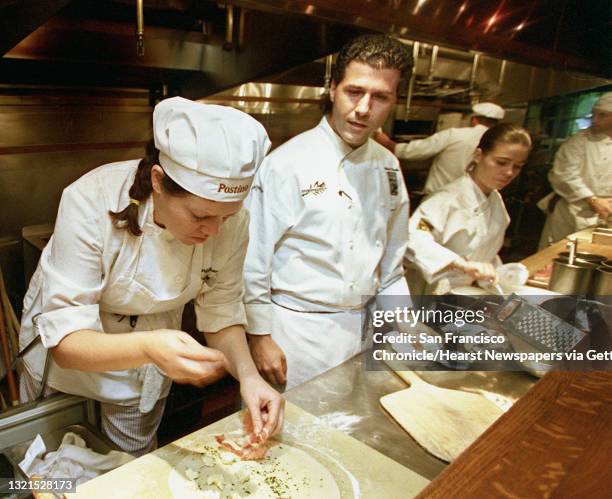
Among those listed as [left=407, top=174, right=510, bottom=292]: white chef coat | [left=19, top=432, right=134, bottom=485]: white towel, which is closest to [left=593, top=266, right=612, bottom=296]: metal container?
[left=407, top=174, right=510, bottom=292]: white chef coat

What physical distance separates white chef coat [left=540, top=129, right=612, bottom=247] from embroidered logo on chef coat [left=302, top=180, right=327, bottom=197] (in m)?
3.28

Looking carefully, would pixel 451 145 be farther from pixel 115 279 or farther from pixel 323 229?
pixel 115 279

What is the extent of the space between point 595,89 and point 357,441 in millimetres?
4671

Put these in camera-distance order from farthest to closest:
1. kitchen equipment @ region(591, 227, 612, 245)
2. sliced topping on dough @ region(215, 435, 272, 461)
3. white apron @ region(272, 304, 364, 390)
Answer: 1. kitchen equipment @ region(591, 227, 612, 245)
2. white apron @ region(272, 304, 364, 390)
3. sliced topping on dough @ region(215, 435, 272, 461)

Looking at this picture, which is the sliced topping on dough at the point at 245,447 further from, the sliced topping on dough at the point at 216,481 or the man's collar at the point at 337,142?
the man's collar at the point at 337,142

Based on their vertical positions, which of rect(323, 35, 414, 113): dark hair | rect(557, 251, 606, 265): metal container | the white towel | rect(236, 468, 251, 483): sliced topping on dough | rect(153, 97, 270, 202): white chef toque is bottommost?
the white towel

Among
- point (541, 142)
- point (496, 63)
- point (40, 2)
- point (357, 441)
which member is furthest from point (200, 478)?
point (541, 142)

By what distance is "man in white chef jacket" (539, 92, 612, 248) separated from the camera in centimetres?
409

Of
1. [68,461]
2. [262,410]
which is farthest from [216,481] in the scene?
[68,461]

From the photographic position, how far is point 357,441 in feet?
3.63

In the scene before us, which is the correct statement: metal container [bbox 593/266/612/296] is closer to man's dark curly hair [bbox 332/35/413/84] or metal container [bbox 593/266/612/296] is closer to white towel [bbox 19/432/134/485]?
man's dark curly hair [bbox 332/35/413/84]

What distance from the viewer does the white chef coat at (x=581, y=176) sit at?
13.7 ft

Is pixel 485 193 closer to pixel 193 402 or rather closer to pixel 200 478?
pixel 193 402

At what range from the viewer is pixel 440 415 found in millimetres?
1217
